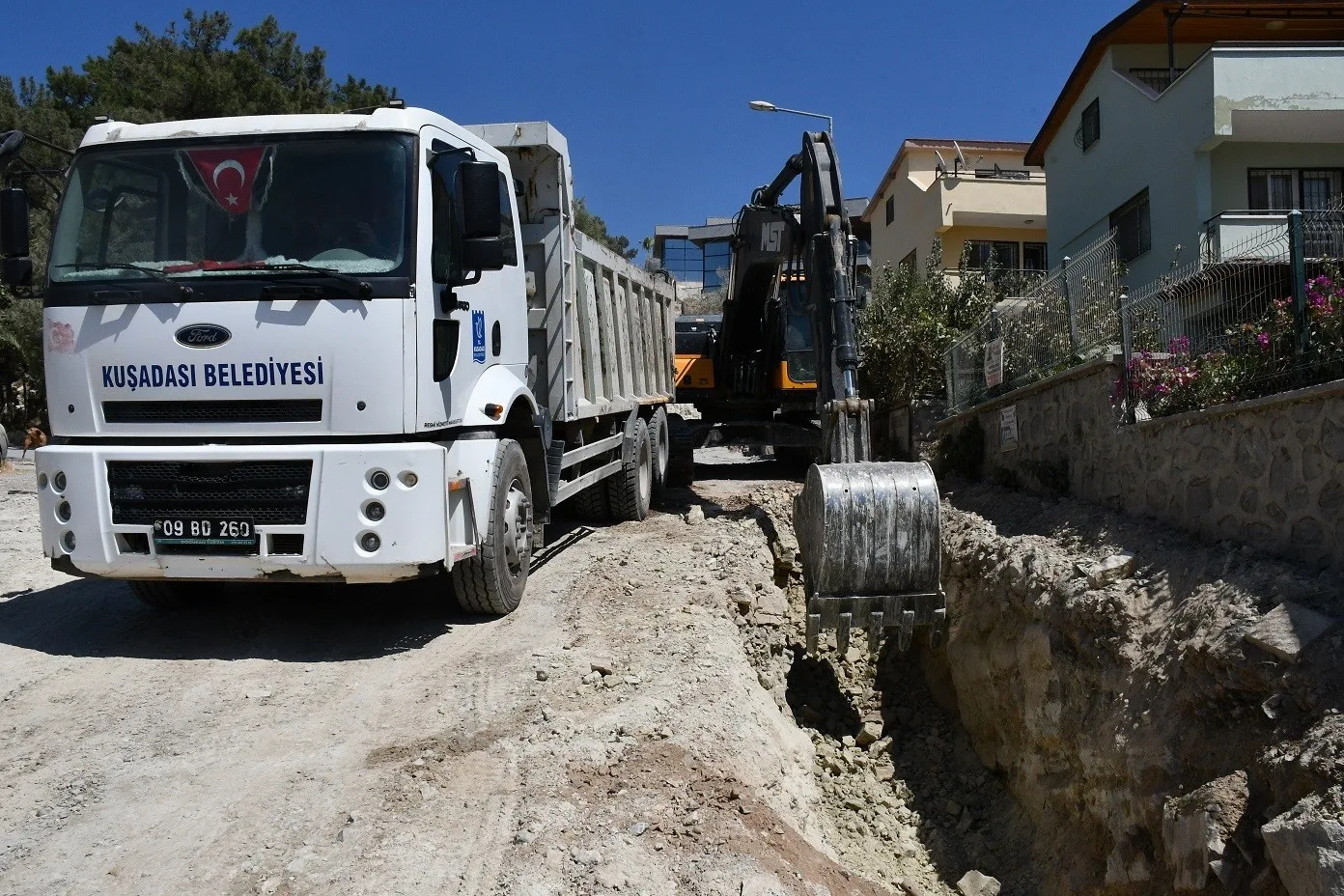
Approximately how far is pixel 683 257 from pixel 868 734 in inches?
1790

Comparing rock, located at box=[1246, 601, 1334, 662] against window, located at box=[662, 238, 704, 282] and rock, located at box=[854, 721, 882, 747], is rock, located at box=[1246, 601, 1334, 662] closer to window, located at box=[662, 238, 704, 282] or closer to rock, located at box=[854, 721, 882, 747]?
rock, located at box=[854, 721, 882, 747]

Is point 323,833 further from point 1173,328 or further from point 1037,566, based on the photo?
point 1173,328

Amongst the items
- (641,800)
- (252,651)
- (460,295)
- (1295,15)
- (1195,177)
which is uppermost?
(1295,15)

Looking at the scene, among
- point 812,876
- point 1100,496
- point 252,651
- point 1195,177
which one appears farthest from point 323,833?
point 1195,177

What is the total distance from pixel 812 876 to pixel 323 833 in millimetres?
2008

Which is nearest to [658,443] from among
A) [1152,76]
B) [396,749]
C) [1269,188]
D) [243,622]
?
[243,622]

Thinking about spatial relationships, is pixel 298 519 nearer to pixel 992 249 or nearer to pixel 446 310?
pixel 446 310

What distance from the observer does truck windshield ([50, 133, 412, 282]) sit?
5.68 metres

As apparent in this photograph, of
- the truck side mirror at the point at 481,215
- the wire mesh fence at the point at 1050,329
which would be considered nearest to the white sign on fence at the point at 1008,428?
the wire mesh fence at the point at 1050,329

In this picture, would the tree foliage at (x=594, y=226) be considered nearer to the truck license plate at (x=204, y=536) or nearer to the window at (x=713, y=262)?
the window at (x=713, y=262)

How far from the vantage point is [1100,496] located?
27.7 ft

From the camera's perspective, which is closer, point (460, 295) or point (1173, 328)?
point (460, 295)

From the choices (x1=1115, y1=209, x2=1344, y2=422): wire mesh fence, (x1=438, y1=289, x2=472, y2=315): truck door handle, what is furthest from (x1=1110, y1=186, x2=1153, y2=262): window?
(x1=438, y1=289, x2=472, y2=315): truck door handle

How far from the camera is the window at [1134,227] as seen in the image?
17672mm
